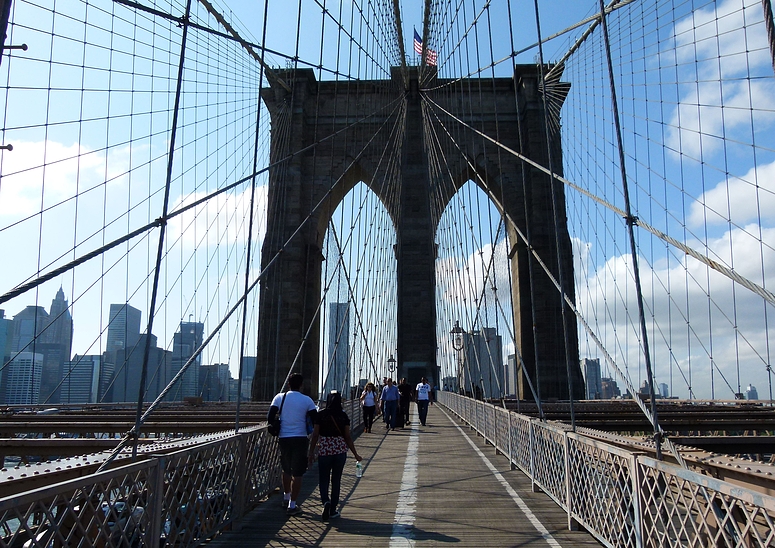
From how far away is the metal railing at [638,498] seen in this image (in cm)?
237

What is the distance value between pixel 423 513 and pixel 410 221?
2191 centimetres

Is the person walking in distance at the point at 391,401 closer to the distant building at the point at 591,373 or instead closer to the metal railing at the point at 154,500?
the metal railing at the point at 154,500

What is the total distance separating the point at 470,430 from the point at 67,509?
11075mm

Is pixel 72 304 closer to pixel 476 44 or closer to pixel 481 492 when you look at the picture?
pixel 481 492

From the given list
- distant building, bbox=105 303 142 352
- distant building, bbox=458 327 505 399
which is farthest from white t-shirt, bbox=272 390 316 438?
distant building, bbox=105 303 142 352

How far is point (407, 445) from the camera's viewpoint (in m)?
10.2

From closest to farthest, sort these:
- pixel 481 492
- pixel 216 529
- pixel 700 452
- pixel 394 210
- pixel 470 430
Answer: pixel 216 529 → pixel 700 452 → pixel 481 492 → pixel 470 430 → pixel 394 210

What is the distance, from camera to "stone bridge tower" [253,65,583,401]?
24906mm

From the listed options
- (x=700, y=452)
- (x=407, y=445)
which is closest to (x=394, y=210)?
(x=407, y=445)

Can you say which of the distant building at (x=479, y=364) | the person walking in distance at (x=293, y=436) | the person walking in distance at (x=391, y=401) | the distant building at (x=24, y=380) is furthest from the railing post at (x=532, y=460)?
the distant building at (x=24, y=380)

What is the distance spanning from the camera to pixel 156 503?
3430mm

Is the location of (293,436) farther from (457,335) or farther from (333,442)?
(457,335)

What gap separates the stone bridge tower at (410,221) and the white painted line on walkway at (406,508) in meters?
16.8

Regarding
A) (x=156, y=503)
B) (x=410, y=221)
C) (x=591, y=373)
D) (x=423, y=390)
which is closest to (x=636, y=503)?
(x=156, y=503)
